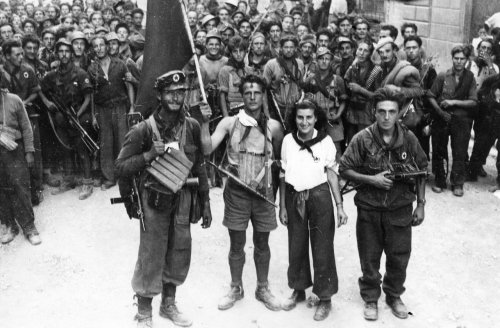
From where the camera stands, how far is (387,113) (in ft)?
16.0

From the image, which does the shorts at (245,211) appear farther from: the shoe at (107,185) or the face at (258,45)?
the shoe at (107,185)

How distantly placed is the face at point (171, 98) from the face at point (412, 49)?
14.8 feet

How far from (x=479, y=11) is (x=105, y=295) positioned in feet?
31.2

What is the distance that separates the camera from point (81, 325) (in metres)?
5.09

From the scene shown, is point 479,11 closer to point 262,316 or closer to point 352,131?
point 352,131

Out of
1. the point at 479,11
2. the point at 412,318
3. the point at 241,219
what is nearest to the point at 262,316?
the point at 241,219

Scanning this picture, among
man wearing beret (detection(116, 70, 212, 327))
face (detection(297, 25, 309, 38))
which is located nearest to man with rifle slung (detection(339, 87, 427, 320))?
man wearing beret (detection(116, 70, 212, 327))

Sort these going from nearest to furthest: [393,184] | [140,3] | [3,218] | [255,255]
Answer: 1. [393,184]
2. [255,255]
3. [3,218]
4. [140,3]

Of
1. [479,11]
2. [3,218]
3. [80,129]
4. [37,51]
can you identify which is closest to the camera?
[3,218]

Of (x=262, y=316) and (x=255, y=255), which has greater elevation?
(x=255, y=255)

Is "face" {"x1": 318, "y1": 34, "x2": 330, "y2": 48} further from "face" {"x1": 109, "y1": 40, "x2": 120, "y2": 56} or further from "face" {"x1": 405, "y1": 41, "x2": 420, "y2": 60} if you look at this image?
"face" {"x1": 109, "y1": 40, "x2": 120, "y2": 56}

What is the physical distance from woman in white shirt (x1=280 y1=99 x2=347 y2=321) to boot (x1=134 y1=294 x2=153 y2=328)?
124 centimetres

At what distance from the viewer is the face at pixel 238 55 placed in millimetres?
7760

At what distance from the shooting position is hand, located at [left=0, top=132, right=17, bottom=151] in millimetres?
6516
